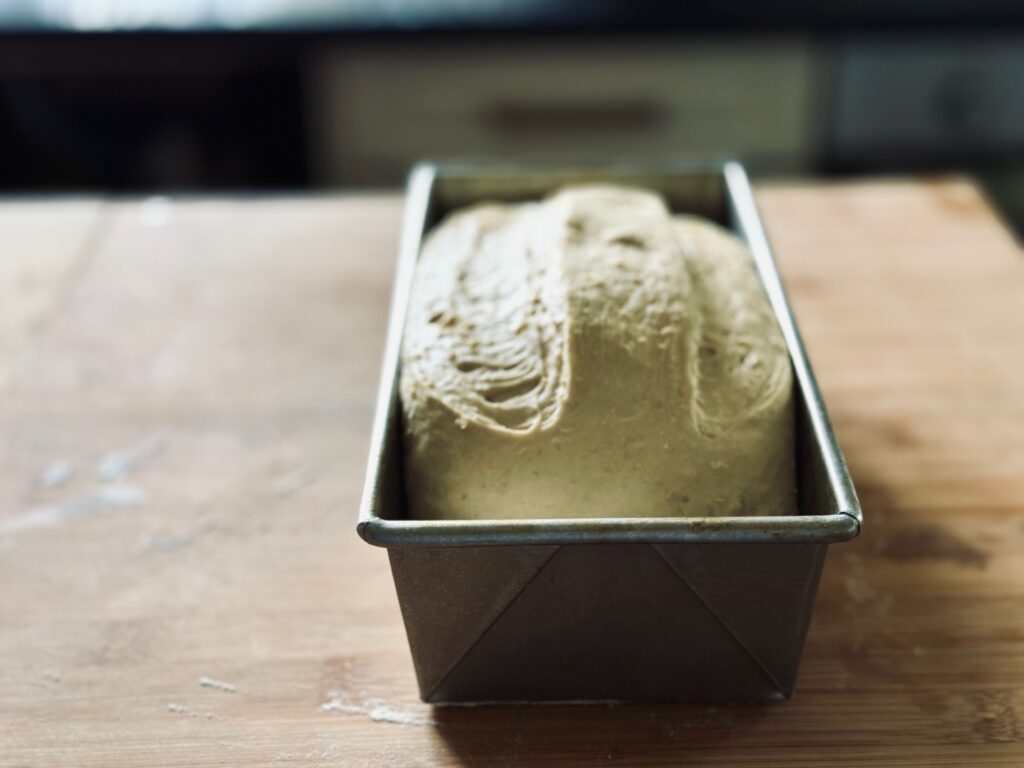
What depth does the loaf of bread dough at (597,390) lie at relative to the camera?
792 mm

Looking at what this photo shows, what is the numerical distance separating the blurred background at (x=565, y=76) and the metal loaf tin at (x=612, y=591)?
105 cm

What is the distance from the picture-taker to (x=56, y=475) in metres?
1.05

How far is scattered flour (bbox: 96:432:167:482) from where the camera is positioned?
1047mm

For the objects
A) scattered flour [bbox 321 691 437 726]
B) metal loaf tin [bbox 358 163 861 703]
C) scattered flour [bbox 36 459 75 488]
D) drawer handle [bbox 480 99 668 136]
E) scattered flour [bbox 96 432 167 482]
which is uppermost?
metal loaf tin [bbox 358 163 861 703]

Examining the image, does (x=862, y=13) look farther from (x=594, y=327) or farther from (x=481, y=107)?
(x=594, y=327)

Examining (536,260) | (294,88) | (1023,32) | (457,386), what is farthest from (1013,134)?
(457,386)

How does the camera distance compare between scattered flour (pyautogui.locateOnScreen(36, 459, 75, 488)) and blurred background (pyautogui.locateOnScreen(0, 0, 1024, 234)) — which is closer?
scattered flour (pyautogui.locateOnScreen(36, 459, 75, 488))

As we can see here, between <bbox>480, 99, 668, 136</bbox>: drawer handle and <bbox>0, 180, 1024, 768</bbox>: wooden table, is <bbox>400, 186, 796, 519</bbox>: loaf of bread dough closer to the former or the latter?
<bbox>0, 180, 1024, 768</bbox>: wooden table

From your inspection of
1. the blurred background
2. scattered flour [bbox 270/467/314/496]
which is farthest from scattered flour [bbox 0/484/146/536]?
the blurred background

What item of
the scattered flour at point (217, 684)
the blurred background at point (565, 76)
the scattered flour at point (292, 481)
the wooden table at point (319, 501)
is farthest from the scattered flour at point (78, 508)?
the blurred background at point (565, 76)

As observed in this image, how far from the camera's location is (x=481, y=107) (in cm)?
184

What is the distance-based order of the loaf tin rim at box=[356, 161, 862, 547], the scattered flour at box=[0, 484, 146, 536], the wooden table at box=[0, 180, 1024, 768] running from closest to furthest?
1. the loaf tin rim at box=[356, 161, 862, 547]
2. the wooden table at box=[0, 180, 1024, 768]
3. the scattered flour at box=[0, 484, 146, 536]

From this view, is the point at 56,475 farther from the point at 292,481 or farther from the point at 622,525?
the point at 622,525

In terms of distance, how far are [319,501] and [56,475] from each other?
237mm
